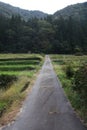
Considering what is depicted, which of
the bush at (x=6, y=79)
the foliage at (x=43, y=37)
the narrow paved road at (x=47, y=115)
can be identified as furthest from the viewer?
the foliage at (x=43, y=37)

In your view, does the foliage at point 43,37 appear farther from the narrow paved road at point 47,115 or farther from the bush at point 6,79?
the narrow paved road at point 47,115

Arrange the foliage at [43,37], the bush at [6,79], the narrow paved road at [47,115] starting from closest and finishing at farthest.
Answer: the narrow paved road at [47,115] < the bush at [6,79] < the foliage at [43,37]

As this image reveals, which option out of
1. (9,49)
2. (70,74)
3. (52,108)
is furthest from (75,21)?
(52,108)

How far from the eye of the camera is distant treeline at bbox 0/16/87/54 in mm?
125438

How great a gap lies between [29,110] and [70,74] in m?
17.0

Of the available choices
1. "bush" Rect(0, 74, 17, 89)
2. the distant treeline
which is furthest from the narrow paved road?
the distant treeline

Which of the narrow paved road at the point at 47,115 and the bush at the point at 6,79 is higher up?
the narrow paved road at the point at 47,115

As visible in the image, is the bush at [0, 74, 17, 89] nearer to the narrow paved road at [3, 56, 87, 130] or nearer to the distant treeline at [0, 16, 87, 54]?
the narrow paved road at [3, 56, 87, 130]

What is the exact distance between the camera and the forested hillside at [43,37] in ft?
412

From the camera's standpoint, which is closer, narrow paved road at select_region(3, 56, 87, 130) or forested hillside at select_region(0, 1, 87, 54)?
narrow paved road at select_region(3, 56, 87, 130)

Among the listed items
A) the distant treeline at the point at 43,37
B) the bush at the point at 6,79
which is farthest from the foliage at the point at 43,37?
the bush at the point at 6,79

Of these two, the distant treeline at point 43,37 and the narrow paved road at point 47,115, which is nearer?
the narrow paved road at point 47,115

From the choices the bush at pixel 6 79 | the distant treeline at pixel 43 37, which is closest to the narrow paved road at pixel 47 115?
the bush at pixel 6 79

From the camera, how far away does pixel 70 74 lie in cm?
3300
